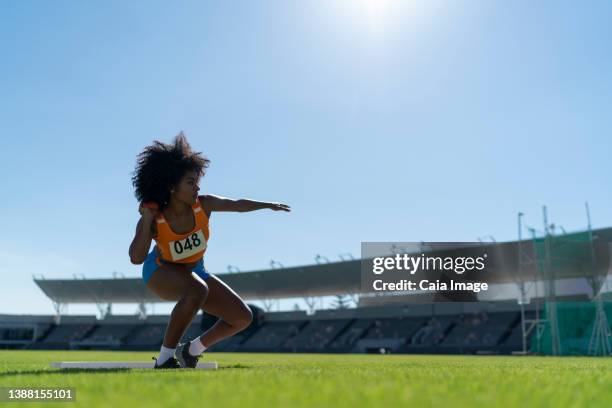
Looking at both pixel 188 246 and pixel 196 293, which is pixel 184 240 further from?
pixel 196 293

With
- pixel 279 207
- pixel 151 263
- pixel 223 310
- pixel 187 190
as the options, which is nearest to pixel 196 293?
pixel 151 263

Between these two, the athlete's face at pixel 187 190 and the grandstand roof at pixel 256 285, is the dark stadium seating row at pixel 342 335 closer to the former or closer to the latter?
the grandstand roof at pixel 256 285

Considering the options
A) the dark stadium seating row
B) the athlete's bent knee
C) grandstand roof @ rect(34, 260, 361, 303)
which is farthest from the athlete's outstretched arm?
grandstand roof @ rect(34, 260, 361, 303)

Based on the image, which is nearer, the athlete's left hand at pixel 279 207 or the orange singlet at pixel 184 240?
the orange singlet at pixel 184 240

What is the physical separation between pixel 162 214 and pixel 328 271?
4628 centimetres

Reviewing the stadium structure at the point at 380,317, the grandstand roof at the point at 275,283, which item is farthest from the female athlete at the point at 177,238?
the grandstand roof at the point at 275,283

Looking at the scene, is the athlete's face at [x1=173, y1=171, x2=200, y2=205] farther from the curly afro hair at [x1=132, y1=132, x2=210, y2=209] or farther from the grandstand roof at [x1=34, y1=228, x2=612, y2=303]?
the grandstand roof at [x1=34, y1=228, x2=612, y2=303]

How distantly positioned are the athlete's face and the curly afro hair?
0.12 ft

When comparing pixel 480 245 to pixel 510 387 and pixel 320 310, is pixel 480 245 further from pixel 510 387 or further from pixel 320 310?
pixel 510 387

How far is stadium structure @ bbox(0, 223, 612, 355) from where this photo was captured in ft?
87.8

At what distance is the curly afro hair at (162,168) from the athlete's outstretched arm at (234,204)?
10.5 inches

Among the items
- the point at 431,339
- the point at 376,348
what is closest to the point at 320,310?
the point at 376,348

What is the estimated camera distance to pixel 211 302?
5484 millimetres

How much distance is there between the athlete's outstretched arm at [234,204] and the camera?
5484 mm
